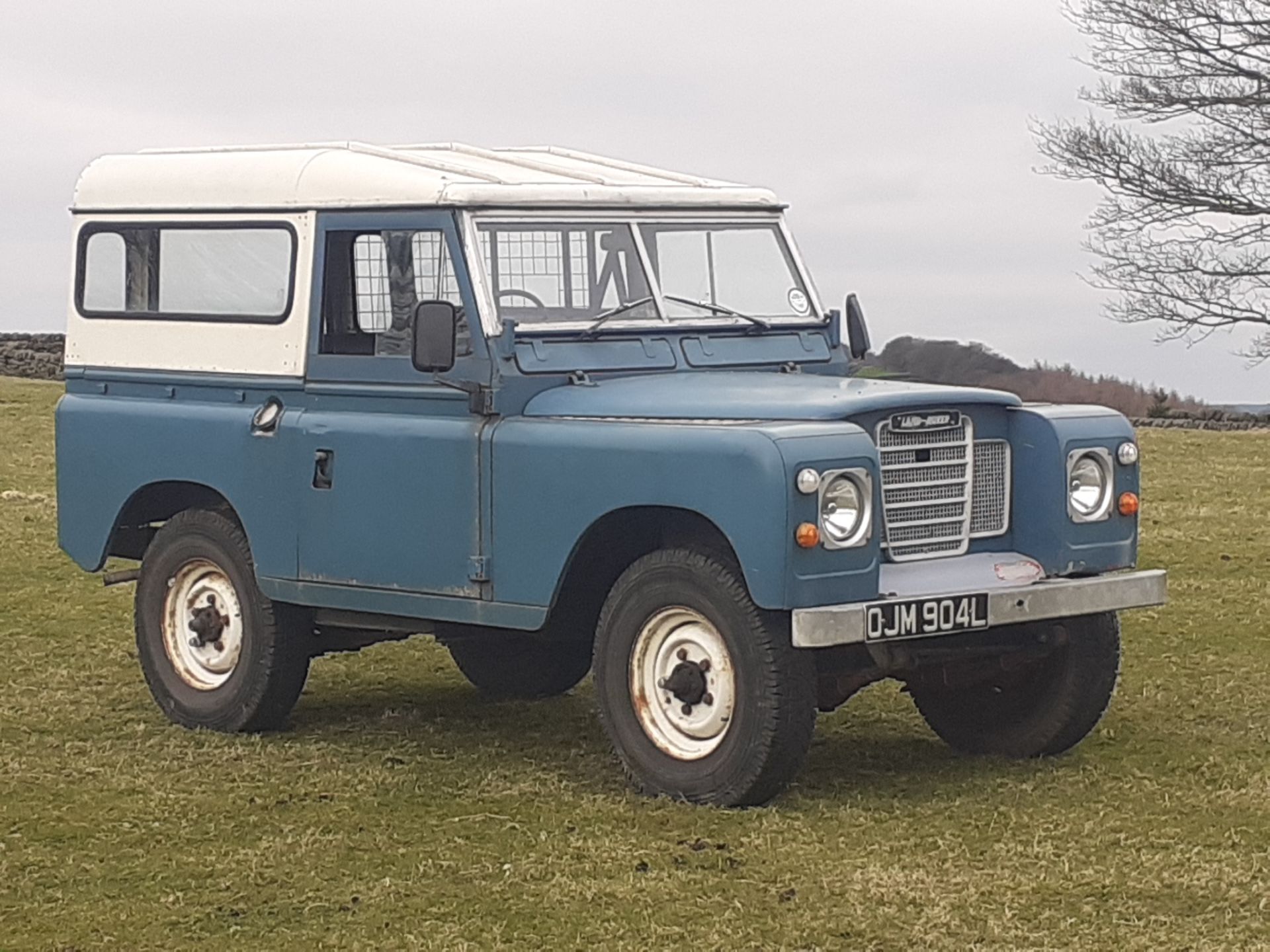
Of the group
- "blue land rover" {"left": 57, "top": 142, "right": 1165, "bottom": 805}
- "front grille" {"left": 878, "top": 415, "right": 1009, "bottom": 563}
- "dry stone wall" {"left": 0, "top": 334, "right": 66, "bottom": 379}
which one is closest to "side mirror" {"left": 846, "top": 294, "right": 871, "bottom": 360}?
"blue land rover" {"left": 57, "top": 142, "right": 1165, "bottom": 805}

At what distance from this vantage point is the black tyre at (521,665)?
10.8 metres

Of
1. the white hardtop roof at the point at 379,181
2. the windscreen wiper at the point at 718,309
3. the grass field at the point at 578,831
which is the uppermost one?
the white hardtop roof at the point at 379,181

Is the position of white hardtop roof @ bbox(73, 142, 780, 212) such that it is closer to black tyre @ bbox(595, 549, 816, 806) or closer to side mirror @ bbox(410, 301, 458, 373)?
side mirror @ bbox(410, 301, 458, 373)

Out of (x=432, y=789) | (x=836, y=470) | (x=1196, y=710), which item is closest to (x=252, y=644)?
(x=432, y=789)

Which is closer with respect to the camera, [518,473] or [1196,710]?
[518,473]

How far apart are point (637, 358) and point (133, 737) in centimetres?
275

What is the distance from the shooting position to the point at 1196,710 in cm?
1018

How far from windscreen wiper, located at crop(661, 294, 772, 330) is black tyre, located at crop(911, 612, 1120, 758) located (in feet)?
5.43

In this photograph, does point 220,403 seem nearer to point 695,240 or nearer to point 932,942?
point 695,240

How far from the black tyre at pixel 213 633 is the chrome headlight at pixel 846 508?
9.73 feet

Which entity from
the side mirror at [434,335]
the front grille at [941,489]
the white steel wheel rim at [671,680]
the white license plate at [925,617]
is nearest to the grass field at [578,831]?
the white steel wheel rim at [671,680]

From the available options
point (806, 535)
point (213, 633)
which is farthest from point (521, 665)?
point (806, 535)

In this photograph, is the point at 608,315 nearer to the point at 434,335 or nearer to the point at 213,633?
the point at 434,335

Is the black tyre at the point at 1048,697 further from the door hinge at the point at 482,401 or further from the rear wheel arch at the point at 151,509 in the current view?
the rear wheel arch at the point at 151,509
